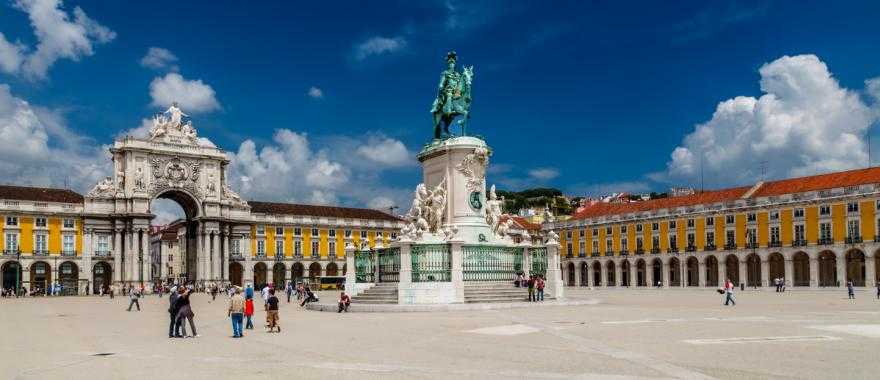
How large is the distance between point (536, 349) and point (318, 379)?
14.4 ft

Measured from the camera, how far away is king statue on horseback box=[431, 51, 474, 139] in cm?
3011

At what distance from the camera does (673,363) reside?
442 inches

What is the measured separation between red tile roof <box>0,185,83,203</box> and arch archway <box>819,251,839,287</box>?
71.5m

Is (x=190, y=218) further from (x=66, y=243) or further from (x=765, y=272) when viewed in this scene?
(x=765, y=272)

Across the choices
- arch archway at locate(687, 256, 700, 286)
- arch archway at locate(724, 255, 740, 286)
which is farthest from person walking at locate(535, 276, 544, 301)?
arch archway at locate(687, 256, 700, 286)

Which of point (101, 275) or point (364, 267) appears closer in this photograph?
point (364, 267)

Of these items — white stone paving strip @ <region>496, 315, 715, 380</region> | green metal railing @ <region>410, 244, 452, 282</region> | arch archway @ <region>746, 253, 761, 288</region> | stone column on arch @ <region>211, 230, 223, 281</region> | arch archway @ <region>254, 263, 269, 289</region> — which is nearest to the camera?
white stone paving strip @ <region>496, 315, 715, 380</region>

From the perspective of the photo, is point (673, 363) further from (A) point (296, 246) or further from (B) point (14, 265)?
(A) point (296, 246)

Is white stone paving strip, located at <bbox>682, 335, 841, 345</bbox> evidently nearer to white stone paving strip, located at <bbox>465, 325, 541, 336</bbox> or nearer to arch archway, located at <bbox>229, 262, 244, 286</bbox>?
white stone paving strip, located at <bbox>465, 325, 541, 336</bbox>

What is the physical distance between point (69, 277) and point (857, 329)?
2963 inches

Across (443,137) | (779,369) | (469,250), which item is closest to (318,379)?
(779,369)

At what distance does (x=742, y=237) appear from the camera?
73688mm

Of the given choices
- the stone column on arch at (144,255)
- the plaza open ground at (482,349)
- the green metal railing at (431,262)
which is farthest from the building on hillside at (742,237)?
the plaza open ground at (482,349)

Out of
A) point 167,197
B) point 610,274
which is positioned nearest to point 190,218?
point 167,197
